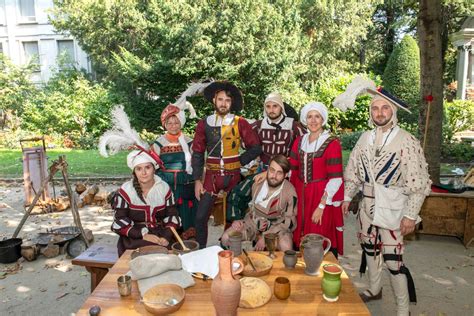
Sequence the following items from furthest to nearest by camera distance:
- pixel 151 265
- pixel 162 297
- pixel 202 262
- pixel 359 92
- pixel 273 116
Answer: pixel 273 116
pixel 359 92
pixel 202 262
pixel 151 265
pixel 162 297

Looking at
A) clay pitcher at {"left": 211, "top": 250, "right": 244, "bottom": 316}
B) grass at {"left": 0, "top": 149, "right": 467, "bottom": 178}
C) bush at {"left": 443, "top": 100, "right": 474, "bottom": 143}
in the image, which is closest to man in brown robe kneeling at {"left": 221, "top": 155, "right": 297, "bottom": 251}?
clay pitcher at {"left": 211, "top": 250, "right": 244, "bottom": 316}

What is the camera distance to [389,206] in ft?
10.3

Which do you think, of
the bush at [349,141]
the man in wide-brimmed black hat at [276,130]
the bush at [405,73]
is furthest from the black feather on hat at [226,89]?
the bush at [405,73]

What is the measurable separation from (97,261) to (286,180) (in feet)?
6.44

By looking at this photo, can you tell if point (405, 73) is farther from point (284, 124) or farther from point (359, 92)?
point (359, 92)

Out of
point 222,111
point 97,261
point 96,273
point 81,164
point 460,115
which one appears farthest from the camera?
point 460,115

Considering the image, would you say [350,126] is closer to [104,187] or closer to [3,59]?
[104,187]

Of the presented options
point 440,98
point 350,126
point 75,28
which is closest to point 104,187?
point 440,98

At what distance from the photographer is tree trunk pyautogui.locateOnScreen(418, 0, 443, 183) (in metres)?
5.48

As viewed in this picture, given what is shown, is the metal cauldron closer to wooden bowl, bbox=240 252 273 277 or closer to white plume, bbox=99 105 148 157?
white plume, bbox=99 105 148 157

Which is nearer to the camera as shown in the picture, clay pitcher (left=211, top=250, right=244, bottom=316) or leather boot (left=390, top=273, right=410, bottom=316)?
clay pitcher (left=211, top=250, right=244, bottom=316)

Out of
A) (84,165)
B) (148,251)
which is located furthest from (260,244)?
(84,165)

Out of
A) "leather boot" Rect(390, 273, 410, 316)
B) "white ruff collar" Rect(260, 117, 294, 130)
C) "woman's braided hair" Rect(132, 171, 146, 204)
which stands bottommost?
"leather boot" Rect(390, 273, 410, 316)

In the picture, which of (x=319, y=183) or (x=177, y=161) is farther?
(x=177, y=161)
